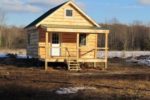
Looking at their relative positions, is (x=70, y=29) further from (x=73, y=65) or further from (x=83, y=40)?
(x=83, y=40)

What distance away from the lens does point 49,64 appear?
37500 millimetres

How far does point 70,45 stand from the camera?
3766cm

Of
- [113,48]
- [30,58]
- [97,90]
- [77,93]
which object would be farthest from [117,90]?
[113,48]

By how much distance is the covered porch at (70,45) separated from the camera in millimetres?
34938

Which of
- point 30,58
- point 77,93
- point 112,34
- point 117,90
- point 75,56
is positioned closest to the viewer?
point 77,93

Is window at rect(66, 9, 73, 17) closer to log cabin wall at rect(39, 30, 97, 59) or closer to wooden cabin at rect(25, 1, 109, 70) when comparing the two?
wooden cabin at rect(25, 1, 109, 70)

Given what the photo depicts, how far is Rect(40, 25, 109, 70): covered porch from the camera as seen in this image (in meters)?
34.9

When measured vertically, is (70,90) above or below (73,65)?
below

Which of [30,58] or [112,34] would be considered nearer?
[30,58]

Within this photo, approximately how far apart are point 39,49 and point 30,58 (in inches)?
195

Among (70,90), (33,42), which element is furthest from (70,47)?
(70,90)

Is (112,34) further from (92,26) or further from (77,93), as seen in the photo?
(77,93)

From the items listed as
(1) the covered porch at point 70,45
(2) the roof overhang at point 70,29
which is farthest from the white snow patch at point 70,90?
(2) the roof overhang at point 70,29

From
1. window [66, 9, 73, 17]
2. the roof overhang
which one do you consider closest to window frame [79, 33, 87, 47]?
window [66, 9, 73, 17]
